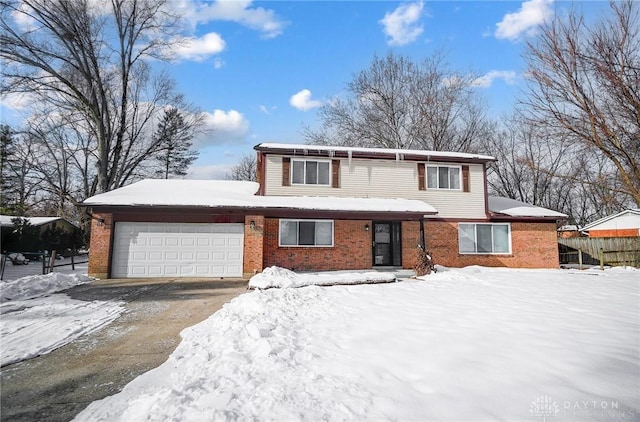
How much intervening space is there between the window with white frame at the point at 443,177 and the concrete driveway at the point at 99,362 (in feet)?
36.0

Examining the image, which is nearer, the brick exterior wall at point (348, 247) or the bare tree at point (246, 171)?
the brick exterior wall at point (348, 247)

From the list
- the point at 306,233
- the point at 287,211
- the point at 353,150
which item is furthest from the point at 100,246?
the point at 353,150

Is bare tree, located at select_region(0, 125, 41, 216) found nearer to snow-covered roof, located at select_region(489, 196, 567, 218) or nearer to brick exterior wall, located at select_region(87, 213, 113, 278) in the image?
brick exterior wall, located at select_region(87, 213, 113, 278)

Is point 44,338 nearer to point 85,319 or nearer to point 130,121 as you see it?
point 85,319

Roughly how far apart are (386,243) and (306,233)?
12.7 feet

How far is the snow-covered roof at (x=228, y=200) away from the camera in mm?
11586

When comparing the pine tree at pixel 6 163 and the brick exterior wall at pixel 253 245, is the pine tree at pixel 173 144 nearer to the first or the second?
the pine tree at pixel 6 163

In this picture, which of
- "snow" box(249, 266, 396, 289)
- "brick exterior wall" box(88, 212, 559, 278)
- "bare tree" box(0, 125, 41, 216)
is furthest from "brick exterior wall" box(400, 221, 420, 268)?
"bare tree" box(0, 125, 41, 216)

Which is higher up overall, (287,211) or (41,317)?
(287,211)

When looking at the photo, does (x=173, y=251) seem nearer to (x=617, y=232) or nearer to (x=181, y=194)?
(x=181, y=194)

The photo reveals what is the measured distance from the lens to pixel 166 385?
3.17 meters

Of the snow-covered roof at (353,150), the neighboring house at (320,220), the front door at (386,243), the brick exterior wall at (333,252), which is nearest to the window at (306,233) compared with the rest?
the neighboring house at (320,220)

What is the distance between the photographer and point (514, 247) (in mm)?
14344

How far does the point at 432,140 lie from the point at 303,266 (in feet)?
58.7
